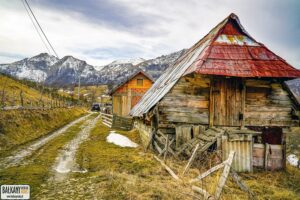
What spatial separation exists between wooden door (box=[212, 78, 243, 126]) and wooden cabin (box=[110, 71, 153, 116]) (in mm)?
22533

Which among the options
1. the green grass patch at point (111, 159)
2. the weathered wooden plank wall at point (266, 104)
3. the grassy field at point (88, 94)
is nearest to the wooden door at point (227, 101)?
the weathered wooden plank wall at point (266, 104)

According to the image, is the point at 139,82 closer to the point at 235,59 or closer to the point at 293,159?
the point at 235,59

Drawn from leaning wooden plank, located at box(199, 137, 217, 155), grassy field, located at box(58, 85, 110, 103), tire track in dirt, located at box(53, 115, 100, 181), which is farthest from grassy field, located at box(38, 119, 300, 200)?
grassy field, located at box(58, 85, 110, 103)

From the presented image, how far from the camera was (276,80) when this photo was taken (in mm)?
16000

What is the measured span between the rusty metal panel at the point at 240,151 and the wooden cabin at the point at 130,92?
24.3 meters

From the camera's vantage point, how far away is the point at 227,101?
15781 mm

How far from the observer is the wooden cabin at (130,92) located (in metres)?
37.8

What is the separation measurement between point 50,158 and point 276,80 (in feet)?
40.1

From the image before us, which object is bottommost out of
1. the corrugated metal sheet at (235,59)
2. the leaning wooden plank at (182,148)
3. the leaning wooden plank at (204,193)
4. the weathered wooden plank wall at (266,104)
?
the leaning wooden plank at (204,193)

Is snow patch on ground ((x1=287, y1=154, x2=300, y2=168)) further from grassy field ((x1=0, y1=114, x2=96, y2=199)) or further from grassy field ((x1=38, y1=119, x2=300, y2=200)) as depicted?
grassy field ((x1=0, y1=114, x2=96, y2=199))

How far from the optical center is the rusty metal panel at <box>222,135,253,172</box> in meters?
13.8

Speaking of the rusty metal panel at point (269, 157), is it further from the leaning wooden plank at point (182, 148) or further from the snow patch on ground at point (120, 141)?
the snow patch on ground at point (120, 141)

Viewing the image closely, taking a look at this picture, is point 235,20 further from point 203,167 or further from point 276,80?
point 203,167

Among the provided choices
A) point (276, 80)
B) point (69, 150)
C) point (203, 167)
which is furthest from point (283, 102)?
point (69, 150)
